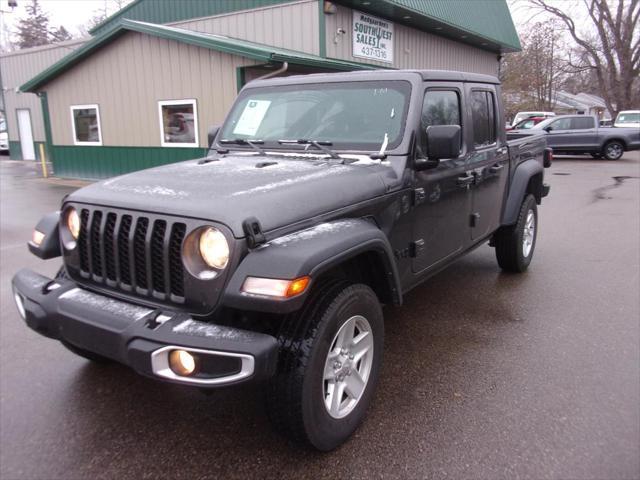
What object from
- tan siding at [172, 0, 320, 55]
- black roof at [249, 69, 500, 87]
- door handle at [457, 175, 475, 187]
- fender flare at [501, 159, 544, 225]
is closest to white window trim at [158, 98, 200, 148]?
tan siding at [172, 0, 320, 55]

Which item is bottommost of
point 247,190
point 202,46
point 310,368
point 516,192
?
point 310,368

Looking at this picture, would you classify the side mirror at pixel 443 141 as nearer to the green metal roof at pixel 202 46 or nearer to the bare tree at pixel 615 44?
the green metal roof at pixel 202 46

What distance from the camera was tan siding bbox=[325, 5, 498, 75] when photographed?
13367mm

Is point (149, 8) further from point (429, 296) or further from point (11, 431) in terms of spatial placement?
point (11, 431)

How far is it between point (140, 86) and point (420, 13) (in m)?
7.81

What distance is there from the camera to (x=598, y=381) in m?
3.48

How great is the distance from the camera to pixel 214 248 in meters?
2.45

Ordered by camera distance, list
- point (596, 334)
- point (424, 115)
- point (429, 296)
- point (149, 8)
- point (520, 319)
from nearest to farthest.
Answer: point (424, 115) → point (596, 334) → point (520, 319) → point (429, 296) → point (149, 8)

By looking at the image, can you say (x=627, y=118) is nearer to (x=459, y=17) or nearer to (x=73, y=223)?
(x=459, y=17)

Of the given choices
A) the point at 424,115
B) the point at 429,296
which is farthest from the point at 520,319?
the point at 424,115

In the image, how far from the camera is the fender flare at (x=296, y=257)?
90.0 inches

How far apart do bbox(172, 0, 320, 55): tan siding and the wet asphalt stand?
9628mm

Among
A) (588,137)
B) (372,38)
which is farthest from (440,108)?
(588,137)

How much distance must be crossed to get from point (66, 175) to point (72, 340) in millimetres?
14754
